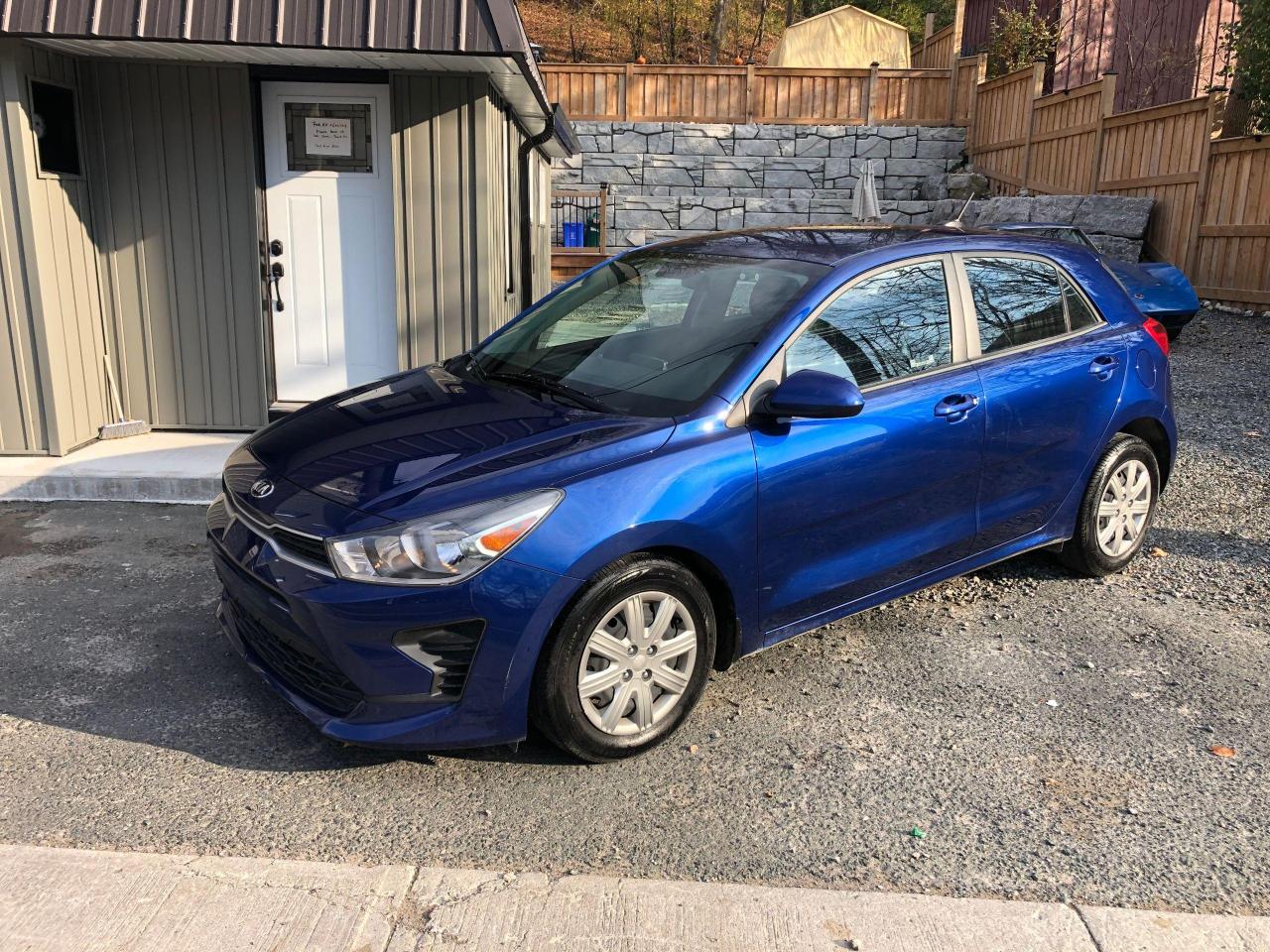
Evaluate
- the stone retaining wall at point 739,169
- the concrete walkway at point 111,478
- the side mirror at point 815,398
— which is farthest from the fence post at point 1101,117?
the side mirror at point 815,398

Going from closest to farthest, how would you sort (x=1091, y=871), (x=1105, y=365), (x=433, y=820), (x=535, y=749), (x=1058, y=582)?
(x=1091, y=871)
(x=433, y=820)
(x=535, y=749)
(x=1105, y=365)
(x=1058, y=582)

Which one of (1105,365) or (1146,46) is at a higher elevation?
(1146,46)

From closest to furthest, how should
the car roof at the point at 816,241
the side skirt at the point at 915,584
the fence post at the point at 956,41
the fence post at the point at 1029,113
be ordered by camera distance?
the side skirt at the point at 915,584
the car roof at the point at 816,241
the fence post at the point at 1029,113
the fence post at the point at 956,41

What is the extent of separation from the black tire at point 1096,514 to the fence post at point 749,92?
1770 centimetres

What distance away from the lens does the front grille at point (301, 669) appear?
122 inches

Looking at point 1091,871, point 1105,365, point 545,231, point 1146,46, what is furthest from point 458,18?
point 1146,46

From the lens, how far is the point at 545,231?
16.4 meters

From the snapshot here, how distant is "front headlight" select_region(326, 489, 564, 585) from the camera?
2.96 meters

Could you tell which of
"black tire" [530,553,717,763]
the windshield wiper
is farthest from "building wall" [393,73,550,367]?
"black tire" [530,553,717,763]

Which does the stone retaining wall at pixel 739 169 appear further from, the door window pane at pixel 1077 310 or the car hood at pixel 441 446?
the car hood at pixel 441 446

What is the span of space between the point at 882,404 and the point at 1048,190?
49.5 feet

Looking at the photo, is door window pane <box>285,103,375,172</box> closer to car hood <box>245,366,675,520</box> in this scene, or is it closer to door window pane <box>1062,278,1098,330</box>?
car hood <box>245,366,675,520</box>

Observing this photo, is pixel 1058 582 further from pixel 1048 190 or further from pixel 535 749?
pixel 1048 190

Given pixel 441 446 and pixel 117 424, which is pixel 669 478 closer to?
pixel 441 446
